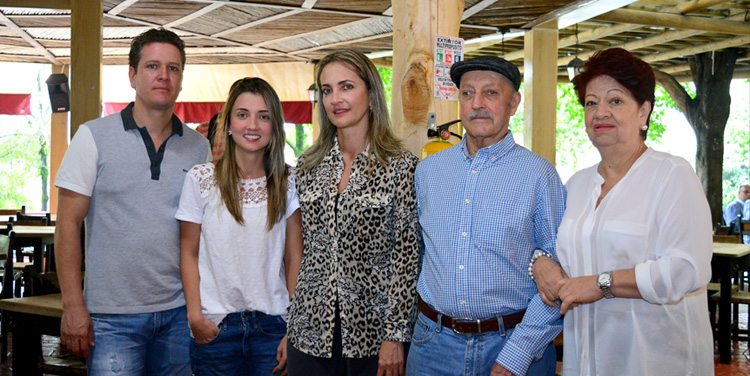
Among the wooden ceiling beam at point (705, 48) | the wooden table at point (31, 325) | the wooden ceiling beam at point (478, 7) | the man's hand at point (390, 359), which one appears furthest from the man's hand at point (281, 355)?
the wooden ceiling beam at point (705, 48)

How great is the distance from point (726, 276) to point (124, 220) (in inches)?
199

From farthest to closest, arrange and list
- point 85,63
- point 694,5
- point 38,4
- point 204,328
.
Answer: point 694,5, point 38,4, point 85,63, point 204,328

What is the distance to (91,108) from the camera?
241 inches

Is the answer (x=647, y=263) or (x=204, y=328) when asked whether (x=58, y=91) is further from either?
(x=647, y=263)

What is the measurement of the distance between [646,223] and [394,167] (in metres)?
0.79

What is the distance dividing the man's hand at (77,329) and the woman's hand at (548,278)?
1.54 m

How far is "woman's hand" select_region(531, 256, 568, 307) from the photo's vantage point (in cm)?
196

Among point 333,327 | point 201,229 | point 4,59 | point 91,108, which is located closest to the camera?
point 333,327

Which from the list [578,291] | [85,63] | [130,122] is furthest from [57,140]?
[578,291]

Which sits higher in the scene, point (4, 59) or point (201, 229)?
point (4, 59)

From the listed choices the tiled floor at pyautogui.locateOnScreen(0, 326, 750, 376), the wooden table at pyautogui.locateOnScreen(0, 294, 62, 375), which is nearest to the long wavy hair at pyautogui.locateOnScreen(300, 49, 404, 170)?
the wooden table at pyautogui.locateOnScreen(0, 294, 62, 375)

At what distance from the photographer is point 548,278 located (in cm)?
197

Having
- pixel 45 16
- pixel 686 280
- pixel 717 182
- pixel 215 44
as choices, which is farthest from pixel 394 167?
pixel 717 182

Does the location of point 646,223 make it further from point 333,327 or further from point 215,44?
point 215,44
